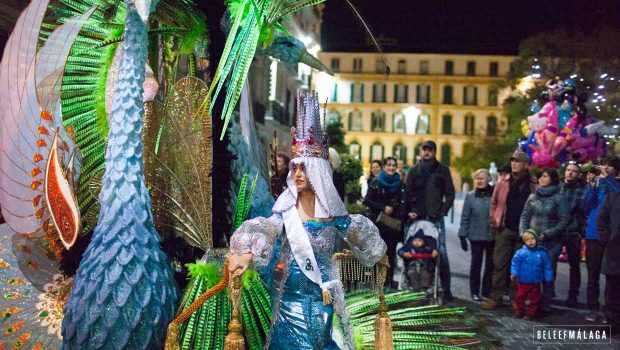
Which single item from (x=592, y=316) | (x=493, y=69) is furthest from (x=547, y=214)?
(x=493, y=69)

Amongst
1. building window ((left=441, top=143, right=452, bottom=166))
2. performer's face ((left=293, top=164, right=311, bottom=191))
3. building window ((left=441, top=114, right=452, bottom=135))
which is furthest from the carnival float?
building window ((left=441, top=143, right=452, bottom=166))

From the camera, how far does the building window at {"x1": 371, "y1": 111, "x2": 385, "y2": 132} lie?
63.1 meters

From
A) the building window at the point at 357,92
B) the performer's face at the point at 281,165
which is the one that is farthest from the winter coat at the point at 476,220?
the building window at the point at 357,92

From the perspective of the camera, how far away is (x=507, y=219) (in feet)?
26.6

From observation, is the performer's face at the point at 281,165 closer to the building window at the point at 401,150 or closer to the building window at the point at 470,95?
the building window at the point at 401,150

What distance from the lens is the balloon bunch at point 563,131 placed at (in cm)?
1154

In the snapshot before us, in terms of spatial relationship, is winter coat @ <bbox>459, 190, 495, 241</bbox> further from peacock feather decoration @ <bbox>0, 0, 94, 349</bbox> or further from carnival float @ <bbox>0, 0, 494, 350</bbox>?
peacock feather decoration @ <bbox>0, 0, 94, 349</bbox>

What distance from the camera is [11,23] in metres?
6.68

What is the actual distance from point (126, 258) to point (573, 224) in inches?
256

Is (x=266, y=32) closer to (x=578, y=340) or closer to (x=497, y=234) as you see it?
(x=578, y=340)

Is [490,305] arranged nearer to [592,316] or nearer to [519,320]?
[519,320]

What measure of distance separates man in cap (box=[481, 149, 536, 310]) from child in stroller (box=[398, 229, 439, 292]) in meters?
0.89

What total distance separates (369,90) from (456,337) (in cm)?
5864

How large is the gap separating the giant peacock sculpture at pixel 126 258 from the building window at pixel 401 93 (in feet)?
196
